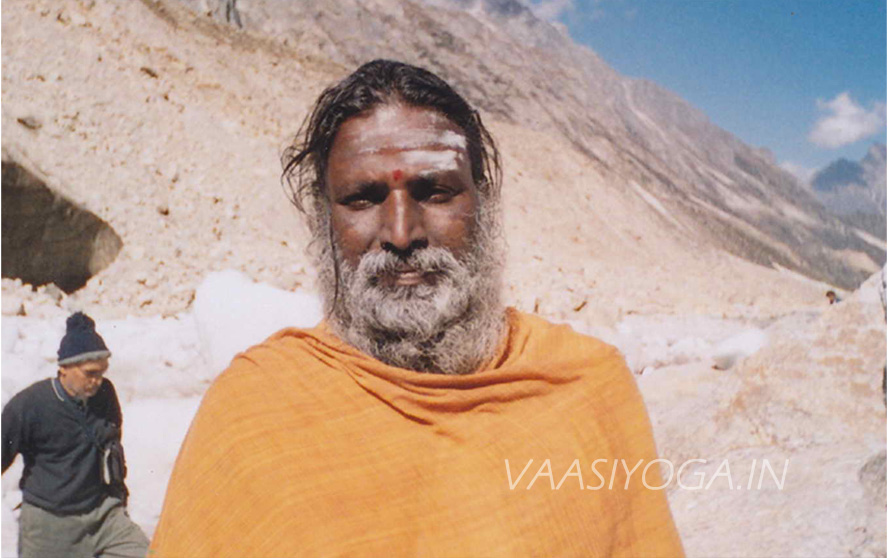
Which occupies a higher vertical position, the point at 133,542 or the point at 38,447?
the point at 38,447

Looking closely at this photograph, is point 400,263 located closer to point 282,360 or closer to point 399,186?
point 399,186

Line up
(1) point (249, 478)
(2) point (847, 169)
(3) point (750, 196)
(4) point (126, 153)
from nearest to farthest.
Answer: (1) point (249, 478) < (4) point (126, 153) < (3) point (750, 196) < (2) point (847, 169)

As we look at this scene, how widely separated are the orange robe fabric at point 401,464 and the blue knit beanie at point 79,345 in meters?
1.80

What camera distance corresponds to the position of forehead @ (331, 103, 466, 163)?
61.7 inches

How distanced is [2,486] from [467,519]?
9.19 ft

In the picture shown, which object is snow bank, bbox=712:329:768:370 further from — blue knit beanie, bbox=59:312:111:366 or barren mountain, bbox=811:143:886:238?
barren mountain, bbox=811:143:886:238

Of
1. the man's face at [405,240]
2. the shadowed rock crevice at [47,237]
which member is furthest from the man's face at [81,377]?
the shadowed rock crevice at [47,237]

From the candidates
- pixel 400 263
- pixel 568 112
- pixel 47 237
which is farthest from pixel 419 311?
pixel 568 112

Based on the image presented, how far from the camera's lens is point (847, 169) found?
438 feet

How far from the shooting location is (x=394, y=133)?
1581 millimetres

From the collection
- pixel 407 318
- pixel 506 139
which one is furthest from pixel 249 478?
pixel 506 139

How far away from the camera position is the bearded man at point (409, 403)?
1199mm

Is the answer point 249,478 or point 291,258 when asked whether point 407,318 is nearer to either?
point 249,478

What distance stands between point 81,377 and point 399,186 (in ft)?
7.03
